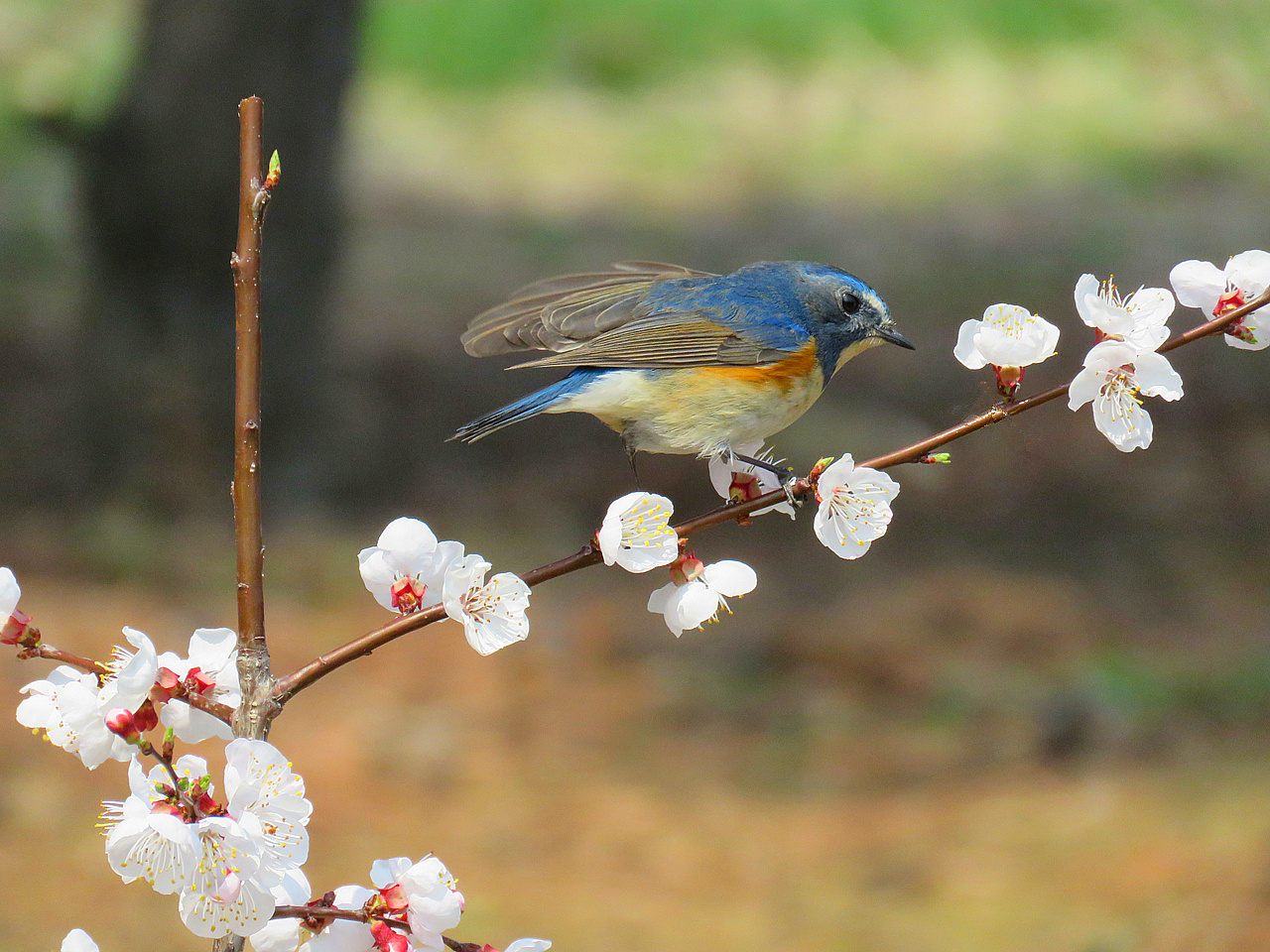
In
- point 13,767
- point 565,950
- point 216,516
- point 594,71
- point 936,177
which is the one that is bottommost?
point 565,950

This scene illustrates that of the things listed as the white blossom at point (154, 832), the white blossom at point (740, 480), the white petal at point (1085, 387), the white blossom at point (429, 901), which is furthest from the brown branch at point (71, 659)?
the white petal at point (1085, 387)

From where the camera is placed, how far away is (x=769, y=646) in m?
7.16

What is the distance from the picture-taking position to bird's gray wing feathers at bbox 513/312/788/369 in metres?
2.60

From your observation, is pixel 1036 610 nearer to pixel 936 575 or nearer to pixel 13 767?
pixel 936 575

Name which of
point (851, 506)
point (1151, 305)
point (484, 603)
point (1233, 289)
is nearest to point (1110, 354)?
point (1151, 305)

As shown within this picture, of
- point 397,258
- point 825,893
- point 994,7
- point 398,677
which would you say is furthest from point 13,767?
point 994,7

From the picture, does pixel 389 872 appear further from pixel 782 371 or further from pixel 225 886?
pixel 782 371

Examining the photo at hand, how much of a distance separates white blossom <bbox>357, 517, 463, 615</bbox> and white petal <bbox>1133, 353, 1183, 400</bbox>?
3.01 feet

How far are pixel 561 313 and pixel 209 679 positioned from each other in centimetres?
128

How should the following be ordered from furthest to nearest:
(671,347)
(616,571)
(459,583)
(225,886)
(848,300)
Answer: (616,571)
(848,300)
(671,347)
(459,583)
(225,886)

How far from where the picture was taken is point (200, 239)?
25.4 ft

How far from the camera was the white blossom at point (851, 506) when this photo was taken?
159 cm

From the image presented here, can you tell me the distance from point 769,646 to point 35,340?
6174 mm

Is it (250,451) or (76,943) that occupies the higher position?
(250,451)
